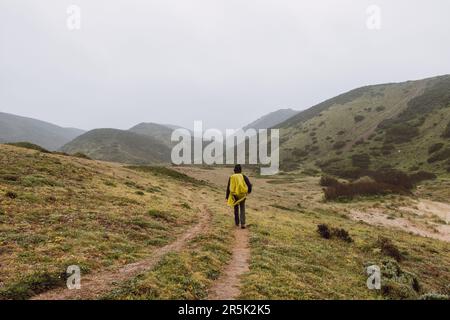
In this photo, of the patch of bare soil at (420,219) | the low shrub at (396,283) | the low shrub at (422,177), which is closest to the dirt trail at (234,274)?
the low shrub at (396,283)

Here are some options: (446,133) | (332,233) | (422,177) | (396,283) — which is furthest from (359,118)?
(396,283)

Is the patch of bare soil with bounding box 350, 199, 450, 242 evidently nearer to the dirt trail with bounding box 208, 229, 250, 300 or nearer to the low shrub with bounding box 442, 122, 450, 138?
the dirt trail with bounding box 208, 229, 250, 300

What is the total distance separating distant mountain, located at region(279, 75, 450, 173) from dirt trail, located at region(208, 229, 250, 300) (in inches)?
2406

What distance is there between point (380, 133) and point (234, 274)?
326ft

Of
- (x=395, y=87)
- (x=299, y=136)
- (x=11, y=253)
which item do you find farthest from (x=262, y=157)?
(x=11, y=253)

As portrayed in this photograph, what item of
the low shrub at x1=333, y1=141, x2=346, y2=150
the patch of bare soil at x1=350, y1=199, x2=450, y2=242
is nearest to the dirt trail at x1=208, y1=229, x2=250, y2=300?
the patch of bare soil at x1=350, y1=199, x2=450, y2=242

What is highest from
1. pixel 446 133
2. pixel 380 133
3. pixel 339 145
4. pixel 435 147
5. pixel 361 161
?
pixel 380 133

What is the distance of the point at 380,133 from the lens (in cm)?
10062

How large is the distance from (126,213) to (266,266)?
32.6 ft

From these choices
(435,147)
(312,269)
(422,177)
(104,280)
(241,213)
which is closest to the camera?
(104,280)

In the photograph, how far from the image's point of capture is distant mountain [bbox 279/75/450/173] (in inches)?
3110

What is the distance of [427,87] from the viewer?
132 m

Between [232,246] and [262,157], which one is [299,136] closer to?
[262,157]

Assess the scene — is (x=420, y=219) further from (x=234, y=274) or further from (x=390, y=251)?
(x=234, y=274)
